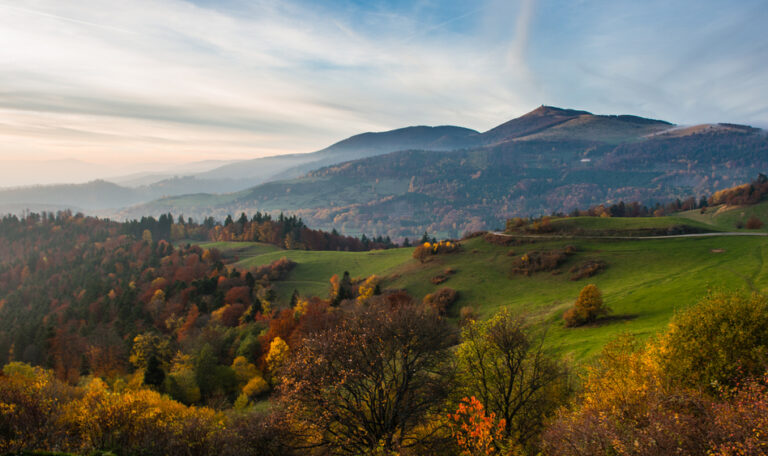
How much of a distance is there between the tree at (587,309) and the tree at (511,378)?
2266 cm

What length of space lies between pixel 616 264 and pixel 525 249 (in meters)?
24.9

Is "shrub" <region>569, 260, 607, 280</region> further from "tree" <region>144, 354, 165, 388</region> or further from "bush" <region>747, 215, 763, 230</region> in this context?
"tree" <region>144, 354, 165, 388</region>

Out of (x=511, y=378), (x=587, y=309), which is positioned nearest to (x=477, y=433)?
(x=511, y=378)

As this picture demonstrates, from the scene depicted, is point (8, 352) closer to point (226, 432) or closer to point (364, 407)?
point (226, 432)

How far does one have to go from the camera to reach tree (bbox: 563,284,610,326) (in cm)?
5191

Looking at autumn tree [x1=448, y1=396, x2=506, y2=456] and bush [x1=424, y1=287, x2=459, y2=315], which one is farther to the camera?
bush [x1=424, y1=287, x2=459, y2=315]

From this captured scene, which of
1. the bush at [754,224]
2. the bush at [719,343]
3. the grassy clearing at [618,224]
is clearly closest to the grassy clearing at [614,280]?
the grassy clearing at [618,224]

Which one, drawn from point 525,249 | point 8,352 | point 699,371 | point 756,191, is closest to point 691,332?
point 699,371

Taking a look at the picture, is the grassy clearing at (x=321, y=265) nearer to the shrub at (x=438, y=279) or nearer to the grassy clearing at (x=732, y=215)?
the shrub at (x=438, y=279)

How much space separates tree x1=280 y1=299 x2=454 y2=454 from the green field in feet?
66.0

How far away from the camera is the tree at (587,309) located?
51.9m

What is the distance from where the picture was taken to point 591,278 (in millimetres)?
77625

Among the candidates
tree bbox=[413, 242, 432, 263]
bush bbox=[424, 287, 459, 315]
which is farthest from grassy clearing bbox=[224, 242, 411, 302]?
bush bbox=[424, 287, 459, 315]

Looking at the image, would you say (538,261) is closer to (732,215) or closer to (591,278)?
(591,278)
